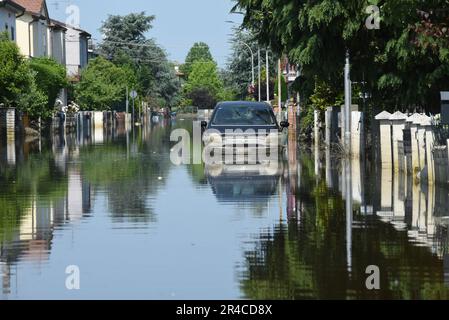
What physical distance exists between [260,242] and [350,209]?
375cm

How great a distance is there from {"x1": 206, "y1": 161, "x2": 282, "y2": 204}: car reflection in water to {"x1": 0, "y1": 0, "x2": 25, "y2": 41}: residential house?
40065mm

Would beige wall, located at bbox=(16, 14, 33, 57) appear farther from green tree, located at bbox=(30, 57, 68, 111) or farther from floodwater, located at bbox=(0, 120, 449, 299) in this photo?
floodwater, located at bbox=(0, 120, 449, 299)

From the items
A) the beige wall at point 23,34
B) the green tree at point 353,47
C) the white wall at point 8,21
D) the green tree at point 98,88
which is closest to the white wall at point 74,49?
the green tree at point 98,88

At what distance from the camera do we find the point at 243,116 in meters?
30.6

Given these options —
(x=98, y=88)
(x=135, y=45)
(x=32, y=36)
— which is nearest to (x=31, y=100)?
(x=32, y=36)

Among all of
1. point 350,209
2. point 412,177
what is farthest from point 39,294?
point 412,177

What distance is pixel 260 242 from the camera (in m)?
12.0

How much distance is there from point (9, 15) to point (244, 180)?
49.9 meters

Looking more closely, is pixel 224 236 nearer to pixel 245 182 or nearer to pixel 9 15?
pixel 245 182

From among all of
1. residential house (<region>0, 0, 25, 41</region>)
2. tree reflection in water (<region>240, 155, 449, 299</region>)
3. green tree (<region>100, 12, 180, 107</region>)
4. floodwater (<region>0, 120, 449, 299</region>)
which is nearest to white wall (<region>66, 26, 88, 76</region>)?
green tree (<region>100, 12, 180, 107</region>)

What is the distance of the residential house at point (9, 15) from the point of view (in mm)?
65062

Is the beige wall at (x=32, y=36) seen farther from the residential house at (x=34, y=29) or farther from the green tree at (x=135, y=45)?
the green tree at (x=135, y=45)

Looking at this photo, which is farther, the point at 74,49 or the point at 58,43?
the point at 74,49

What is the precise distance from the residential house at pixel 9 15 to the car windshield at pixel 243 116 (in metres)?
34.8
